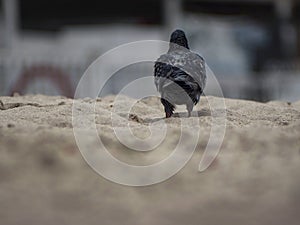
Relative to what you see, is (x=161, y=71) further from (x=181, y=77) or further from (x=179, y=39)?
(x=179, y=39)

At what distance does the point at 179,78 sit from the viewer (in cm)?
681

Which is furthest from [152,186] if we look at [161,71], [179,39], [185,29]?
[185,29]

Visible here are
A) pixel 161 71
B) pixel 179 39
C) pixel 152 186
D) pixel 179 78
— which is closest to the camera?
pixel 152 186

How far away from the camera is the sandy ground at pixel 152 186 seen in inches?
171

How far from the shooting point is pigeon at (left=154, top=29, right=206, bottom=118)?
6844mm

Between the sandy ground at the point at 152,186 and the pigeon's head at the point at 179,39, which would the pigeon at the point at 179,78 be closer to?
the pigeon's head at the point at 179,39

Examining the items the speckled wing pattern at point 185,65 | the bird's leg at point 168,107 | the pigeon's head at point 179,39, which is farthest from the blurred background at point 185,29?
the speckled wing pattern at point 185,65

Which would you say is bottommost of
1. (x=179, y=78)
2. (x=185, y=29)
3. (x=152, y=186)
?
(x=152, y=186)

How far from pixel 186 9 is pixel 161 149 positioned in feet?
44.0

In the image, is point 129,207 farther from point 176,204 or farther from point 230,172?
point 230,172

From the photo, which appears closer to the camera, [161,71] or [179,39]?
[161,71]

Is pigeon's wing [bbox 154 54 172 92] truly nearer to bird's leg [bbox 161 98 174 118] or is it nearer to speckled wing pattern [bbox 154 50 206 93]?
speckled wing pattern [bbox 154 50 206 93]

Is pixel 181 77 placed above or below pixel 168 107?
above

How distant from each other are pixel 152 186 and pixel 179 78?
221 centimetres
